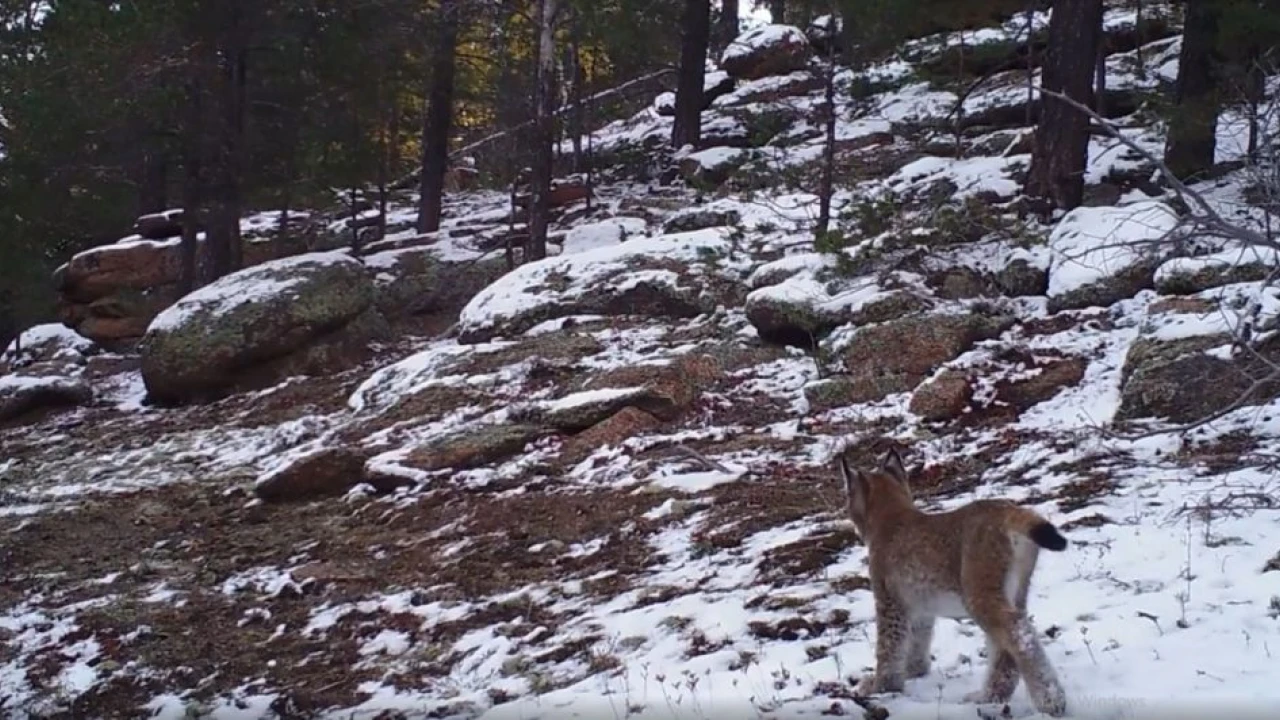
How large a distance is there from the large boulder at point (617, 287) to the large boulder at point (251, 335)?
2.59m

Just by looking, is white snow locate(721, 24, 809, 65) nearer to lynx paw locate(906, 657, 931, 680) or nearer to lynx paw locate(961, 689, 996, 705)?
lynx paw locate(906, 657, 931, 680)

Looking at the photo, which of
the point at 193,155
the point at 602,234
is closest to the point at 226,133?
the point at 193,155

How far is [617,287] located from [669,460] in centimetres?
557

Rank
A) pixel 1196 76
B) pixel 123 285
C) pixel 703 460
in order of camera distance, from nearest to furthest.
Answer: pixel 703 460, pixel 1196 76, pixel 123 285

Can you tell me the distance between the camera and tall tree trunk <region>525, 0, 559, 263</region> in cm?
1798

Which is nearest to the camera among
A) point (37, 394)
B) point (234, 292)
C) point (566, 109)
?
point (234, 292)

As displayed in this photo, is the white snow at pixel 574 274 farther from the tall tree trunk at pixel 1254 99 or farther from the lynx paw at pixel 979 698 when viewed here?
the lynx paw at pixel 979 698

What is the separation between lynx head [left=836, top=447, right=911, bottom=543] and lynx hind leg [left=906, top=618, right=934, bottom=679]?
1.73 feet

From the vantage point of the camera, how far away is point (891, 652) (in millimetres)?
5141

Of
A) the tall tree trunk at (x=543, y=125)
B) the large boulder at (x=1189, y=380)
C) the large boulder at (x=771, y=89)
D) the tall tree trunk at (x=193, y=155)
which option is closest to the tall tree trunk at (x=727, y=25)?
the large boulder at (x=771, y=89)

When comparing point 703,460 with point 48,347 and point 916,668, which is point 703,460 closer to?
point 916,668

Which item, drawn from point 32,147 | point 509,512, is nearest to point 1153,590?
point 509,512

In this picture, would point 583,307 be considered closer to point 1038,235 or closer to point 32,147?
point 1038,235

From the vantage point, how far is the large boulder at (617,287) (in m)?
15.4
